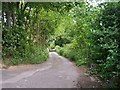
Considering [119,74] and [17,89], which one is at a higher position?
[119,74]

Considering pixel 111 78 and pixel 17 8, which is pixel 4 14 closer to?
pixel 17 8

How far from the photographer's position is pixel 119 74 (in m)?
6.41

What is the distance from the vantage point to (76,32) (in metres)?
16.4

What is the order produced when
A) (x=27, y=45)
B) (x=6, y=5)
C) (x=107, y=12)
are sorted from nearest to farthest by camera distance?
(x=107, y=12), (x=6, y=5), (x=27, y=45)

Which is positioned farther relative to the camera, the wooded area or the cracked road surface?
the cracked road surface

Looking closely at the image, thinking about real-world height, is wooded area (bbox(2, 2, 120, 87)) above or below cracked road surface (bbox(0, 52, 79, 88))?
above

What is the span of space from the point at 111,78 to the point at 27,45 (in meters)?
14.1

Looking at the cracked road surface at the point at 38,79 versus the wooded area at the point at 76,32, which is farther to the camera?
the cracked road surface at the point at 38,79

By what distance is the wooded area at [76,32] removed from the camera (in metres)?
6.70

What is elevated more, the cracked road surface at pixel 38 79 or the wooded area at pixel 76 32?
the wooded area at pixel 76 32

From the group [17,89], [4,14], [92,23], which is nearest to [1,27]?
[4,14]

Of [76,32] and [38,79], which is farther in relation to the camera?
[76,32]

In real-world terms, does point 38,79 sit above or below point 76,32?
below

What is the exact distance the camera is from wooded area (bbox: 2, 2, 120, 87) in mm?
6702
